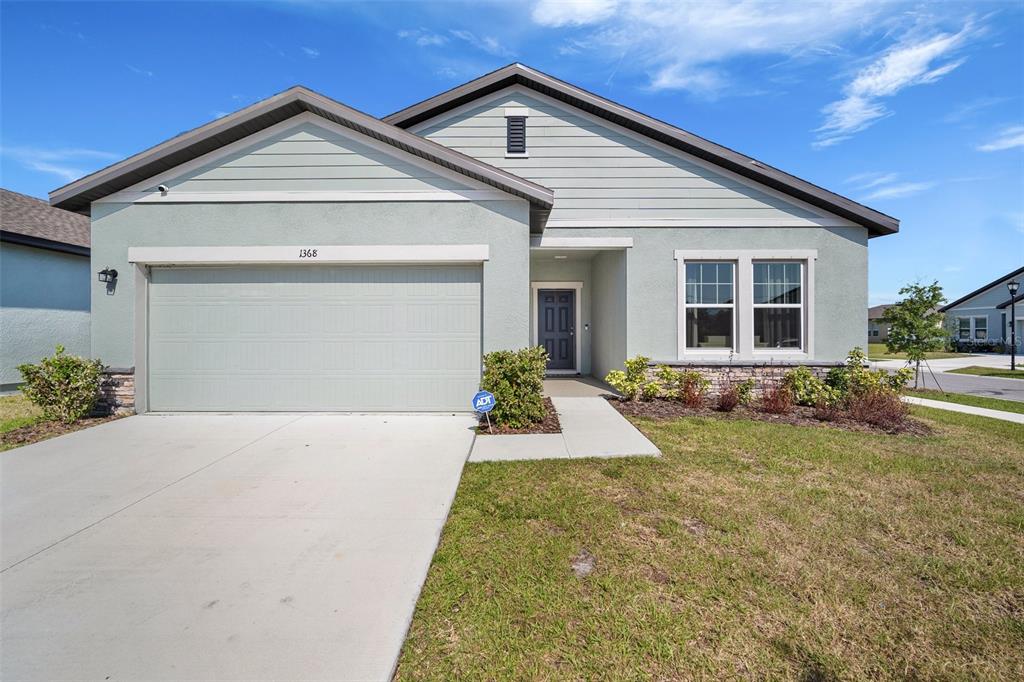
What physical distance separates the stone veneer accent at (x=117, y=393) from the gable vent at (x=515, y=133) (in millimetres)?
8438

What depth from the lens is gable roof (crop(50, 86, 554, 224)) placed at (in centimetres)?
679

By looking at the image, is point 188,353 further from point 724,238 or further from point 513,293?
point 724,238

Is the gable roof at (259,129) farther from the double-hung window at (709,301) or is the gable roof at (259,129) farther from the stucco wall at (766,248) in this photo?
the double-hung window at (709,301)

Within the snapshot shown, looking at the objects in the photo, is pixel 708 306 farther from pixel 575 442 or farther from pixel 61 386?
pixel 61 386

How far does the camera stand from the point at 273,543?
3.28 metres

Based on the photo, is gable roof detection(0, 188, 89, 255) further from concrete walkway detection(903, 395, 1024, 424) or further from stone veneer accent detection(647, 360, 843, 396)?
concrete walkway detection(903, 395, 1024, 424)

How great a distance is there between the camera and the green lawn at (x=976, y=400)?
9281mm

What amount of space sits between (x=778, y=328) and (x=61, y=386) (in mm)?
13169

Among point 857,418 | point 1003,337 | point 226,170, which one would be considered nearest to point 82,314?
point 226,170

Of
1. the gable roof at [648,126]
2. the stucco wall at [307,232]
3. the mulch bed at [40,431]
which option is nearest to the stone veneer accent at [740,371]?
the gable roof at [648,126]

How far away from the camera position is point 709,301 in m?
9.20

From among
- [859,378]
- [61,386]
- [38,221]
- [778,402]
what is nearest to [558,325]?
[778,402]

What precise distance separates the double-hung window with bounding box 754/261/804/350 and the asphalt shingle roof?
1731cm

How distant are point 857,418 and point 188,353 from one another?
38.3ft
